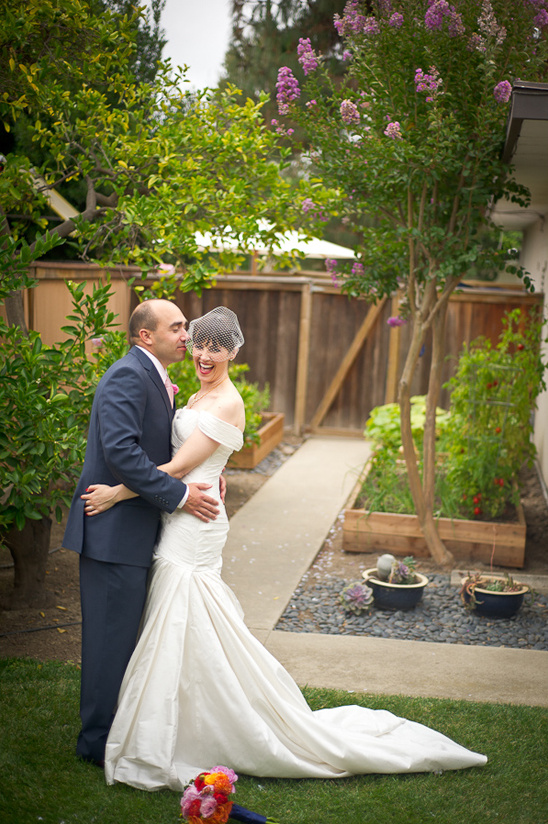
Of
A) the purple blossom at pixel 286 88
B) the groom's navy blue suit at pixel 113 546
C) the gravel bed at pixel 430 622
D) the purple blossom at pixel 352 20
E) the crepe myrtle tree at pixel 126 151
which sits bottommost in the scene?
the gravel bed at pixel 430 622

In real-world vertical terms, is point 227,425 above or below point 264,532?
above

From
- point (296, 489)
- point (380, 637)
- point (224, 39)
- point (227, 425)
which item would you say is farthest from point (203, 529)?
point (224, 39)

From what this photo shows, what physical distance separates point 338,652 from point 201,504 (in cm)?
178

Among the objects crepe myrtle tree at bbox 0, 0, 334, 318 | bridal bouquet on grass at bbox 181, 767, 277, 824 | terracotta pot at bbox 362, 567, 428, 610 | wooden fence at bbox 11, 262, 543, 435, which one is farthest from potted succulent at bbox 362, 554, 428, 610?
wooden fence at bbox 11, 262, 543, 435

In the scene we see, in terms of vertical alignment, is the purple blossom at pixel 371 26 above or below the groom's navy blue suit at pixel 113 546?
above

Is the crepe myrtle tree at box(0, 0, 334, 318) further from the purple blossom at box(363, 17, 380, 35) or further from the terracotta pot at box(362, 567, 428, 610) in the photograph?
the terracotta pot at box(362, 567, 428, 610)

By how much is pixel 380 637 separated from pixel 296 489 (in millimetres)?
3359

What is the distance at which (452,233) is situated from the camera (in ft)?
17.4

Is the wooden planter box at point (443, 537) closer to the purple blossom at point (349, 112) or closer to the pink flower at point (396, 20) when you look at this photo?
the purple blossom at point (349, 112)

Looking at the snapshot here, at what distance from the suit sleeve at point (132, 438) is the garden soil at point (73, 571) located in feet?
5.49

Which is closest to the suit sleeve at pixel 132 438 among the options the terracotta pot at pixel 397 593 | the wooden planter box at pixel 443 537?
the terracotta pot at pixel 397 593

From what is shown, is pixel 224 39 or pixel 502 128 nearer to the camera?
pixel 502 128

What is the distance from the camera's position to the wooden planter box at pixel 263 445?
28.3 feet

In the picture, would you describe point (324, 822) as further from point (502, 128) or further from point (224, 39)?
point (224, 39)
